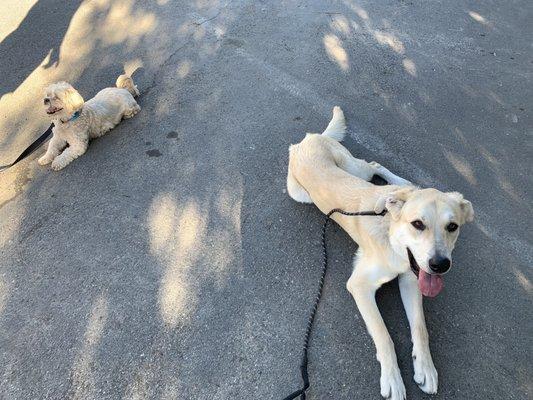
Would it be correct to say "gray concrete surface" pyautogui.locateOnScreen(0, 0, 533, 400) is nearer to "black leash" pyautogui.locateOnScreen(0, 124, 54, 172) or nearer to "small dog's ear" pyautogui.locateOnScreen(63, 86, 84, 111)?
"black leash" pyautogui.locateOnScreen(0, 124, 54, 172)

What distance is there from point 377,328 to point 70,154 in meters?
3.95

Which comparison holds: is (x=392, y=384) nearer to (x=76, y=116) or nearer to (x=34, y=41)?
(x=76, y=116)

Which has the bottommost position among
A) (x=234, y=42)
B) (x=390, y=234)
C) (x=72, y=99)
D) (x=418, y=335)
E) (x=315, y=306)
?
(x=315, y=306)

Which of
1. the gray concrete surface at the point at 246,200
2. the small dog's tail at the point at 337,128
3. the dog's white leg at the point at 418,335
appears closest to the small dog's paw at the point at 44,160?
the gray concrete surface at the point at 246,200

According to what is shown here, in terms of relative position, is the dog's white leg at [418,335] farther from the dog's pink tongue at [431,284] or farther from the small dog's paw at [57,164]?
the small dog's paw at [57,164]

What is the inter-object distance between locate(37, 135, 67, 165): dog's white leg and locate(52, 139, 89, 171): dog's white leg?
0.10 metres

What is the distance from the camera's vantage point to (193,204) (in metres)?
4.40

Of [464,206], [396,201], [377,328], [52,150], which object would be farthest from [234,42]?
[377,328]

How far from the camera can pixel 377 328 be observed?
3.10 m

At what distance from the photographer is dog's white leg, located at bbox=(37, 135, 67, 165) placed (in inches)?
195

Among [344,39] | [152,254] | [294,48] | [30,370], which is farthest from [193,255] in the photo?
[344,39]

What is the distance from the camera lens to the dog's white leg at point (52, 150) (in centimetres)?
496

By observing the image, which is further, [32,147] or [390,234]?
[32,147]

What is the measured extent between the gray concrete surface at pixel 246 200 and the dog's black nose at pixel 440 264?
80 cm
